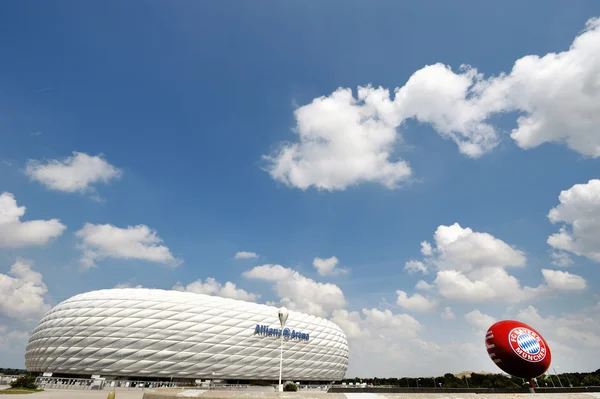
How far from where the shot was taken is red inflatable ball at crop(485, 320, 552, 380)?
16.2 meters

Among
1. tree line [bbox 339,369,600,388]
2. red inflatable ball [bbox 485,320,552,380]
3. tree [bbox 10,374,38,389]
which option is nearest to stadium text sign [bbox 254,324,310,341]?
tree line [bbox 339,369,600,388]

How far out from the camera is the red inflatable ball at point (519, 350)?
16203 millimetres

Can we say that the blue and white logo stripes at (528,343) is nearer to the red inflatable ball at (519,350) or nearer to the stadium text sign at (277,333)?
the red inflatable ball at (519,350)

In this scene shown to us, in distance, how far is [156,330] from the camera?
186 feet

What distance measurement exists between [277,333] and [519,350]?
56.0 m

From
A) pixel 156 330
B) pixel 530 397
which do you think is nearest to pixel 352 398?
pixel 530 397

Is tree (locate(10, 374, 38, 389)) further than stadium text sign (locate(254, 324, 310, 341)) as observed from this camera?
No

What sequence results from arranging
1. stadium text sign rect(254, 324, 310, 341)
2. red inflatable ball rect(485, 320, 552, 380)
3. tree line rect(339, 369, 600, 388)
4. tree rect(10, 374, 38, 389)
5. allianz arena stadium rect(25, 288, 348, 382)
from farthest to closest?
1. stadium text sign rect(254, 324, 310, 341)
2. allianz arena stadium rect(25, 288, 348, 382)
3. tree line rect(339, 369, 600, 388)
4. tree rect(10, 374, 38, 389)
5. red inflatable ball rect(485, 320, 552, 380)

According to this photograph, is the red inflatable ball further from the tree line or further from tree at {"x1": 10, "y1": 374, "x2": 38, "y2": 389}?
tree at {"x1": 10, "y1": 374, "x2": 38, "y2": 389}

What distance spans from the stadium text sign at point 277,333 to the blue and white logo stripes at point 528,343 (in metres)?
54.0

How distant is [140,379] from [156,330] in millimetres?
8645

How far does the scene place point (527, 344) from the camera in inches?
648

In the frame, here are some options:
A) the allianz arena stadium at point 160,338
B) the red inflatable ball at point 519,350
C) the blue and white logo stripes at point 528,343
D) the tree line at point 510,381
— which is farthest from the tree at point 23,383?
the tree line at point 510,381

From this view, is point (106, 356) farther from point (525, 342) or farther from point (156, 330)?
point (525, 342)
